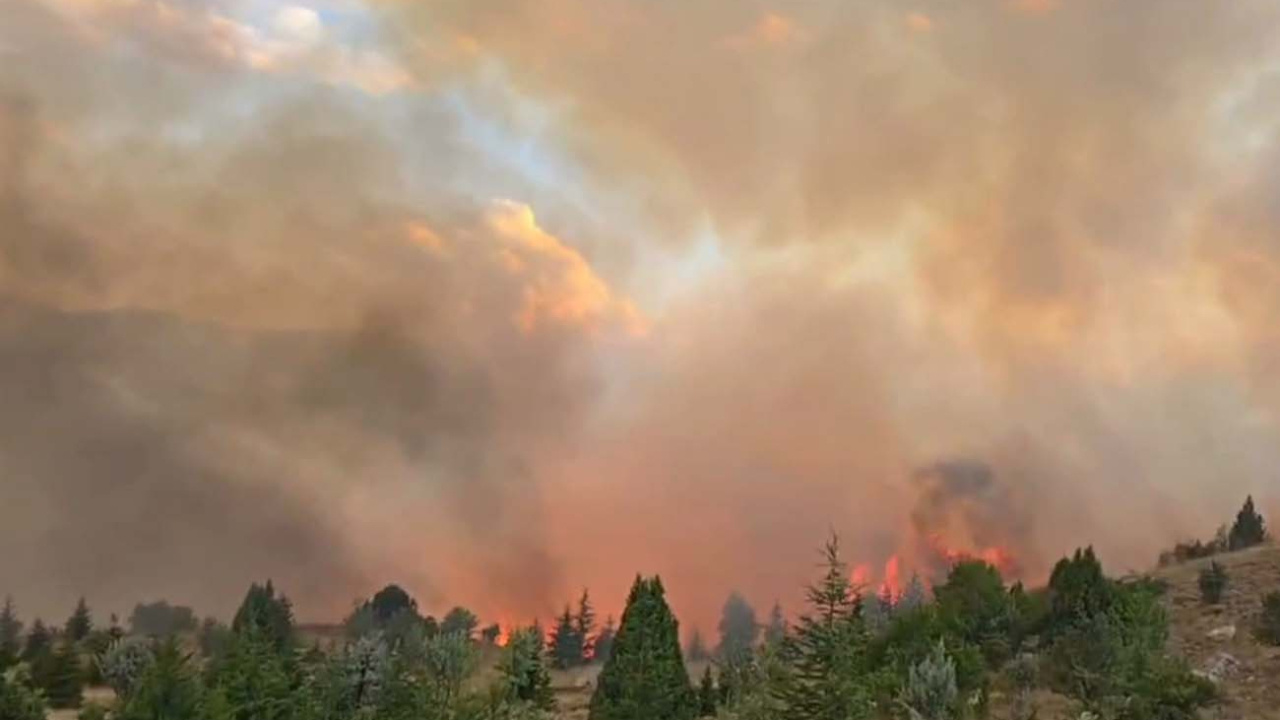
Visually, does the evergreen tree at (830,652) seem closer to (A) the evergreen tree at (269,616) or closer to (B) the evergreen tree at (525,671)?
(B) the evergreen tree at (525,671)

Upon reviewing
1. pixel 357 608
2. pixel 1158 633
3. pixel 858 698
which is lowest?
pixel 858 698

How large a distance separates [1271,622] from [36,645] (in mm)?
81918

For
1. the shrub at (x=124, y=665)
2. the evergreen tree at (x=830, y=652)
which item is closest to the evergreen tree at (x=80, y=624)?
the shrub at (x=124, y=665)

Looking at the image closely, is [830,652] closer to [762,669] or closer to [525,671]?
[762,669]

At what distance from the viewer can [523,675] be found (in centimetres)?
5081

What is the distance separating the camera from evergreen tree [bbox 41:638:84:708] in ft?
199

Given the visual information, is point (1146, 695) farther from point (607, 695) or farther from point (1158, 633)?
point (607, 695)

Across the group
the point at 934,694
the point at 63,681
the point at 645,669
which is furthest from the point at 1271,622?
the point at 63,681

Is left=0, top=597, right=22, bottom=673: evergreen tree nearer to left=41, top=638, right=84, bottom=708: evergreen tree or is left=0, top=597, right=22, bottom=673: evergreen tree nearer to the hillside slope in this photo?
left=41, top=638, right=84, bottom=708: evergreen tree

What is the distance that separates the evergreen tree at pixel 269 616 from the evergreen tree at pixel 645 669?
69.2ft

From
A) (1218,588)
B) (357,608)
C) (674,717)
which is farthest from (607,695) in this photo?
(357,608)

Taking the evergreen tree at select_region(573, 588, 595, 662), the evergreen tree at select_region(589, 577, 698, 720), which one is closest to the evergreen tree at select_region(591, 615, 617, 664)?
the evergreen tree at select_region(573, 588, 595, 662)

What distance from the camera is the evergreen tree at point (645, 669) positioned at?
5284cm

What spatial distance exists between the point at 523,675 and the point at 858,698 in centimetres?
2097
